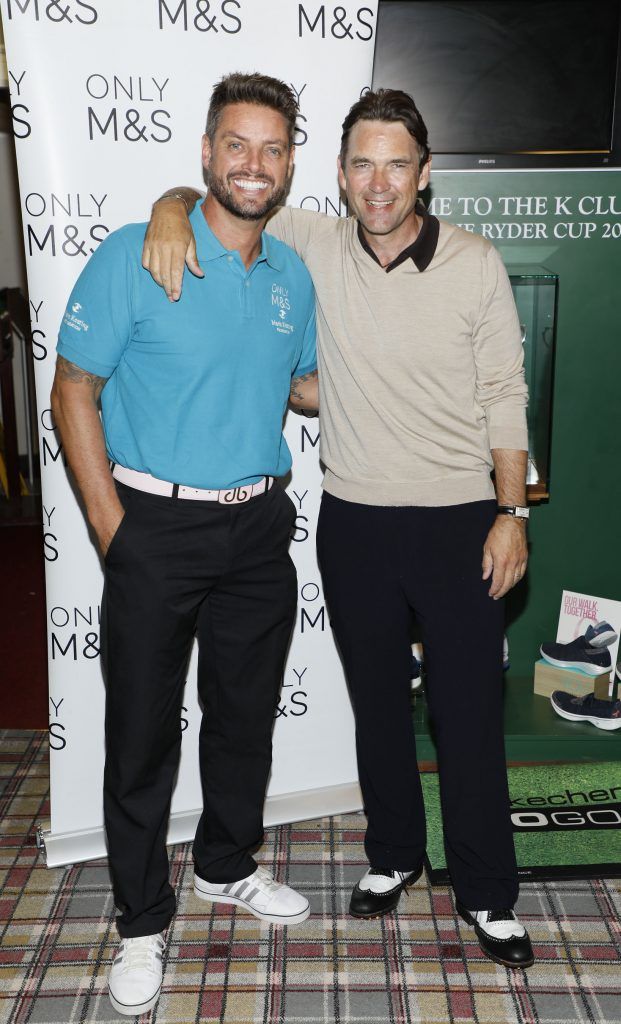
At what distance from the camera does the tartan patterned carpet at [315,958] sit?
2.03 meters

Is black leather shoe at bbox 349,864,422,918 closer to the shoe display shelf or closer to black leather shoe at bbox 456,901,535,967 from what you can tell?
black leather shoe at bbox 456,901,535,967

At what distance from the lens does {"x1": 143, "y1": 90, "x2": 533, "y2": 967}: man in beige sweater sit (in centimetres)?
200

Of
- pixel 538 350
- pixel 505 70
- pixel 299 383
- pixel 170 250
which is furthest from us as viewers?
pixel 538 350

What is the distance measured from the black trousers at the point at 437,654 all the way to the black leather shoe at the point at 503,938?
3 centimetres

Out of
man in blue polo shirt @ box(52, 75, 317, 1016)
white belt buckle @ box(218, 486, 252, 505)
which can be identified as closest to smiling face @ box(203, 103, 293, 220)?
man in blue polo shirt @ box(52, 75, 317, 1016)

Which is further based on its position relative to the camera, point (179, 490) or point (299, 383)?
point (299, 383)

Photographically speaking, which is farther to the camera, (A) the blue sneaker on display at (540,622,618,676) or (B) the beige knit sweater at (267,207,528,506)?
(A) the blue sneaker on display at (540,622,618,676)

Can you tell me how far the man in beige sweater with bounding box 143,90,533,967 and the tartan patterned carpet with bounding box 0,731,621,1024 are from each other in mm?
114

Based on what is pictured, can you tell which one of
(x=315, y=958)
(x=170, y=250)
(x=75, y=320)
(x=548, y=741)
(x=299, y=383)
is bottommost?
(x=315, y=958)

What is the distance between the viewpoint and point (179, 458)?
196 centimetres

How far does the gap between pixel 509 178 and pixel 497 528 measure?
130 centimetres

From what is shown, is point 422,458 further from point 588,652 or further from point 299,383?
point 588,652

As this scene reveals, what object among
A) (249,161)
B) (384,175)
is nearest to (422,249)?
(384,175)

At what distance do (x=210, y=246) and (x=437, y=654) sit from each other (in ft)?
3.17
